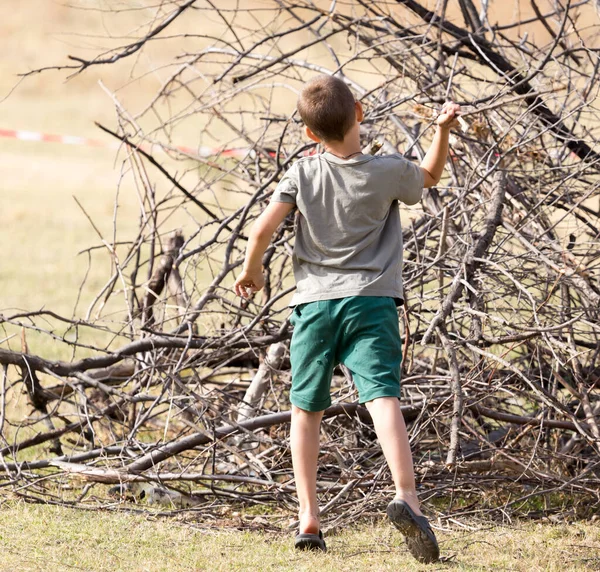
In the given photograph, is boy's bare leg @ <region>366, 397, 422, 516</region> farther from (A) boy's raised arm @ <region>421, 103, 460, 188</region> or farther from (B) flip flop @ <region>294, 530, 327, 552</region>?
(A) boy's raised arm @ <region>421, 103, 460, 188</region>

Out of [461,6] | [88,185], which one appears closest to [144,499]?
[461,6]

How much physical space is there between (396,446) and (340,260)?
599mm

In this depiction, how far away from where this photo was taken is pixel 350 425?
395cm

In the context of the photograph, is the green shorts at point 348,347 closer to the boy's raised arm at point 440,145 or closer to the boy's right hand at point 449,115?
the boy's raised arm at point 440,145

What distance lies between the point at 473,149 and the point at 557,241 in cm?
72

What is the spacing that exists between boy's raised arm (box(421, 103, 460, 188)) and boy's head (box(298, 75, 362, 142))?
27 cm

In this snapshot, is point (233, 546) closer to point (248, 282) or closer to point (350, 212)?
point (248, 282)

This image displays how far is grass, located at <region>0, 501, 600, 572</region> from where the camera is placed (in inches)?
113

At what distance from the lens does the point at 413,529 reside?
8.99 feet

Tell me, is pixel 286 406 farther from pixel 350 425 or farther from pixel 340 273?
pixel 340 273

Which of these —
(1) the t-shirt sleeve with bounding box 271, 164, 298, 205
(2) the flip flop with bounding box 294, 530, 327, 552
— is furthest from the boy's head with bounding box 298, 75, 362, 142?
(2) the flip flop with bounding box 294, 530, 327, 552

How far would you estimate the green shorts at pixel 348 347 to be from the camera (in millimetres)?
2924

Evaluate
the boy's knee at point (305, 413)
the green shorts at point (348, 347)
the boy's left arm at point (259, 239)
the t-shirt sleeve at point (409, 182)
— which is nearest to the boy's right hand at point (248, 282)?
the boy's left arm at point (259, 239)

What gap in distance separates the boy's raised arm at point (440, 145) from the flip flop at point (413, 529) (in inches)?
40.0
